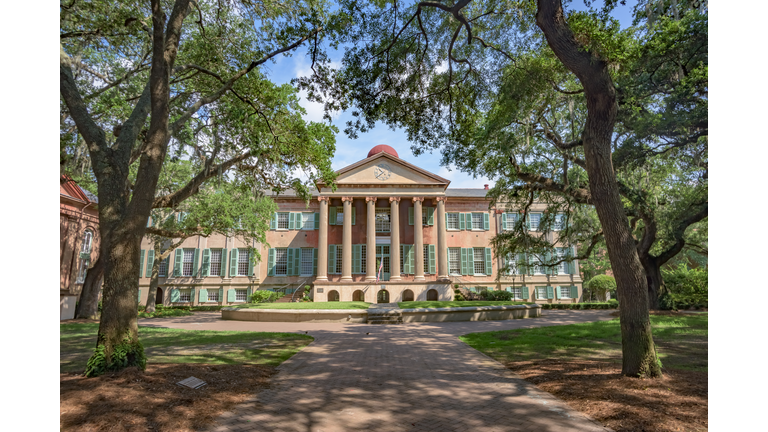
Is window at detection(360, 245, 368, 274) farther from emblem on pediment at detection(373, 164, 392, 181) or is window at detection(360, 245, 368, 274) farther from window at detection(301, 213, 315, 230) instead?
emblem on pediment at detection(373, 164, 392, 181)

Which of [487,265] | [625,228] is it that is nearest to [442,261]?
[487,265]

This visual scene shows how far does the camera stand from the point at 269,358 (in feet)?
25.9

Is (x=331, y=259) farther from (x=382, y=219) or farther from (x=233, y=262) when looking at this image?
(x=233, y=262)

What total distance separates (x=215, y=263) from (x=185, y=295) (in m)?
3.20

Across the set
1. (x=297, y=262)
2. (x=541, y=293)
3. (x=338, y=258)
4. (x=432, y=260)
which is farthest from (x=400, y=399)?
(x=541, y=293)

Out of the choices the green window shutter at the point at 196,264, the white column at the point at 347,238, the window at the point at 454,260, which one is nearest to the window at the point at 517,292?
the window at the point at 454,260

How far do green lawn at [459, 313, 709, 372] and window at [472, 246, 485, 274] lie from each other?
691 inches

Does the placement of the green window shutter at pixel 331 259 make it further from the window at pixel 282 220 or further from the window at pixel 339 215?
the window at pixel 282 220

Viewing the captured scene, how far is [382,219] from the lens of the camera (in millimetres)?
30406

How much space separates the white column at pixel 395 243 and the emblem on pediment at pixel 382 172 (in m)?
1.81

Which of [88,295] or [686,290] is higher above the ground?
[686,290]

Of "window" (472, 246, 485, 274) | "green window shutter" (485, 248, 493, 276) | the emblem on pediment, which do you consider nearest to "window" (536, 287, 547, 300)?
"green window shutter" (485, 248, 493, 276)

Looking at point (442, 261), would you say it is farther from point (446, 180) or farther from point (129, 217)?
point (129, 217)

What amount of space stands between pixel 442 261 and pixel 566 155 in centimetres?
1591
